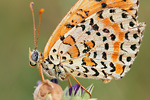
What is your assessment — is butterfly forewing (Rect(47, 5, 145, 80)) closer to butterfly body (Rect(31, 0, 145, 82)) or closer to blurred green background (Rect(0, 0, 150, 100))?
butterfly body (Rect(31, 0, 145, 82))

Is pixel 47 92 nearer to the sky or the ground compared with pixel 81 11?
nearer to the ground

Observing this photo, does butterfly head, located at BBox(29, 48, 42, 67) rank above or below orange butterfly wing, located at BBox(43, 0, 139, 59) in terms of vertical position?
below

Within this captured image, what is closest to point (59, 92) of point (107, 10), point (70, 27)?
point (70, 27)

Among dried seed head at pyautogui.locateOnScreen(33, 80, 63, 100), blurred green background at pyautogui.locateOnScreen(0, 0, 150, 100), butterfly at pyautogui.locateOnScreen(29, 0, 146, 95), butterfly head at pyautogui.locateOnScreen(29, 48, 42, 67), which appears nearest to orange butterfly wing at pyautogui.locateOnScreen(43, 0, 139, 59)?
butterfly at pyautogui.locateOnScreen(29, 0, 146, 95)

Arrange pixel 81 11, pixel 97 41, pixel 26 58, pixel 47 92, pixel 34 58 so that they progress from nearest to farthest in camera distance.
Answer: pixel 47 92 → pixel 34 58 → pixel 81 11 → pixel 97 41 → pixel 26 58

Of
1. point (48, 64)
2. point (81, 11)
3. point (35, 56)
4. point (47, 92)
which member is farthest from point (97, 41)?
point (47, 92)

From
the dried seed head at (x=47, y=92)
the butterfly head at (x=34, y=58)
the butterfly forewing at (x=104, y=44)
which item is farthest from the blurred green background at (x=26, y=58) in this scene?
the dried seed head at (x=47, y=92)

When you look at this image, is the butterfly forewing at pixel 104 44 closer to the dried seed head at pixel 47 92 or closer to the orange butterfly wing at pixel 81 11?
the orange butterfly wing at pixel 81 11

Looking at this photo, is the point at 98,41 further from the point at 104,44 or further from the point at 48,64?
the point at 48,64
